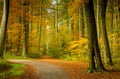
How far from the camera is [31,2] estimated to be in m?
32.9

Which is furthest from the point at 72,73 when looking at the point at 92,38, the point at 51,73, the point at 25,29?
the point at 25,29

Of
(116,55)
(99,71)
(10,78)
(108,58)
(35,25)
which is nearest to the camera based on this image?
(10,78)

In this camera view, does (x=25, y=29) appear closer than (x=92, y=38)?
No

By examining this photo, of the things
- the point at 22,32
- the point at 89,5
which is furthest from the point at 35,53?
the point at 89,5

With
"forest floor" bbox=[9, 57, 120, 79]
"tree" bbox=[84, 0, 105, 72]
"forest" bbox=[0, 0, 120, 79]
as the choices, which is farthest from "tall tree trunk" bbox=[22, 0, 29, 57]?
"tree" bbox=[84, 0, 105, 72]

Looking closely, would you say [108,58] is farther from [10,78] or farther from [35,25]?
[35,25]

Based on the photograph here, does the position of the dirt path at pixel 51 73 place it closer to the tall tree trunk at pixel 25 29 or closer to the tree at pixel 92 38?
the tree at pixel 92 38

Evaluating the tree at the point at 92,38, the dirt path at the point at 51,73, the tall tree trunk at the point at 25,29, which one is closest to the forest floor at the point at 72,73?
the dirt path at the point at 51,73

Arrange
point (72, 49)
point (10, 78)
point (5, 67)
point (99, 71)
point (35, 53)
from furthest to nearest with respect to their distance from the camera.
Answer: point (35, 53), point (72, 49), point (5, 67), point (99, 71), point (10, 78)

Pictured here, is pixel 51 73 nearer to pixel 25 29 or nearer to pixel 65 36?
pixel 25 29

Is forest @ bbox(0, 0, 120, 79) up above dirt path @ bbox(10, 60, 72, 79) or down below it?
above

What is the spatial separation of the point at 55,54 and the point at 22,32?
24.3 ft

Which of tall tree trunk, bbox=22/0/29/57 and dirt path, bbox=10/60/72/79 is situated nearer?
dirt path, bbox=10/60/72/79

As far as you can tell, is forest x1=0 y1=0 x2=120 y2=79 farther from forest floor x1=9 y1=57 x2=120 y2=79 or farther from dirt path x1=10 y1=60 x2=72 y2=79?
dirt path x1=10 y1=60 x2=72 y2=79
